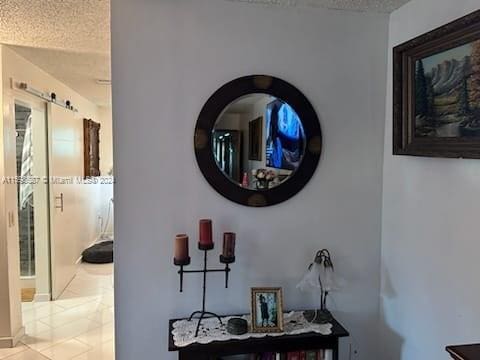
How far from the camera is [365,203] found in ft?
7.68

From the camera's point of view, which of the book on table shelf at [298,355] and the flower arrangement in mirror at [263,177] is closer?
the book on table shelf at [298,355]

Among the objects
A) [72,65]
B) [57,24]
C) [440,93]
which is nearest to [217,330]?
[440,93]

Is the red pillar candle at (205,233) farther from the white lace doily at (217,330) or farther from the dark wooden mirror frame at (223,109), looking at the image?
the white lace doily at (217,330)

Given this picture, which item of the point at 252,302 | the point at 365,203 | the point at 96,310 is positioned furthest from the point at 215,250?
the point at 96,310

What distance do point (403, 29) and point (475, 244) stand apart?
1209mm

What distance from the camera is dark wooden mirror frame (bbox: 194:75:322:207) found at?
2.12 metres

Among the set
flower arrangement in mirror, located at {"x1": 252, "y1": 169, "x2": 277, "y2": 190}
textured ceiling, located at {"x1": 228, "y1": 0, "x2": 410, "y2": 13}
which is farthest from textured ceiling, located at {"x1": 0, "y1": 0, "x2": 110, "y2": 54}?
flower arrangement in mirror, located at {"x1": 252, "y1": 169, "x2": 277, "y2": 190}

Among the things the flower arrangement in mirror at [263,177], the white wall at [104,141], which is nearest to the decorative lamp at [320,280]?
the flower arrangement in mirror at [263,177]

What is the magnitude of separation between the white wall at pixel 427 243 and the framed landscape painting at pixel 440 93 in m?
0.12

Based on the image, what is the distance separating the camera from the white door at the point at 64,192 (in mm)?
4191

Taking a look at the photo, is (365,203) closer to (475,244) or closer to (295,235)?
(295,235)

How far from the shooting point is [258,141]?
7.22 feet

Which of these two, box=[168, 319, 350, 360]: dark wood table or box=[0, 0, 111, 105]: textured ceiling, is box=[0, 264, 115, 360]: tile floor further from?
box=[0, 0, 111, 105]: textured ceiling

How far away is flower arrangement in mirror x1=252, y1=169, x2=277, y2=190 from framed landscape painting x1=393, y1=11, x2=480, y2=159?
656mm
